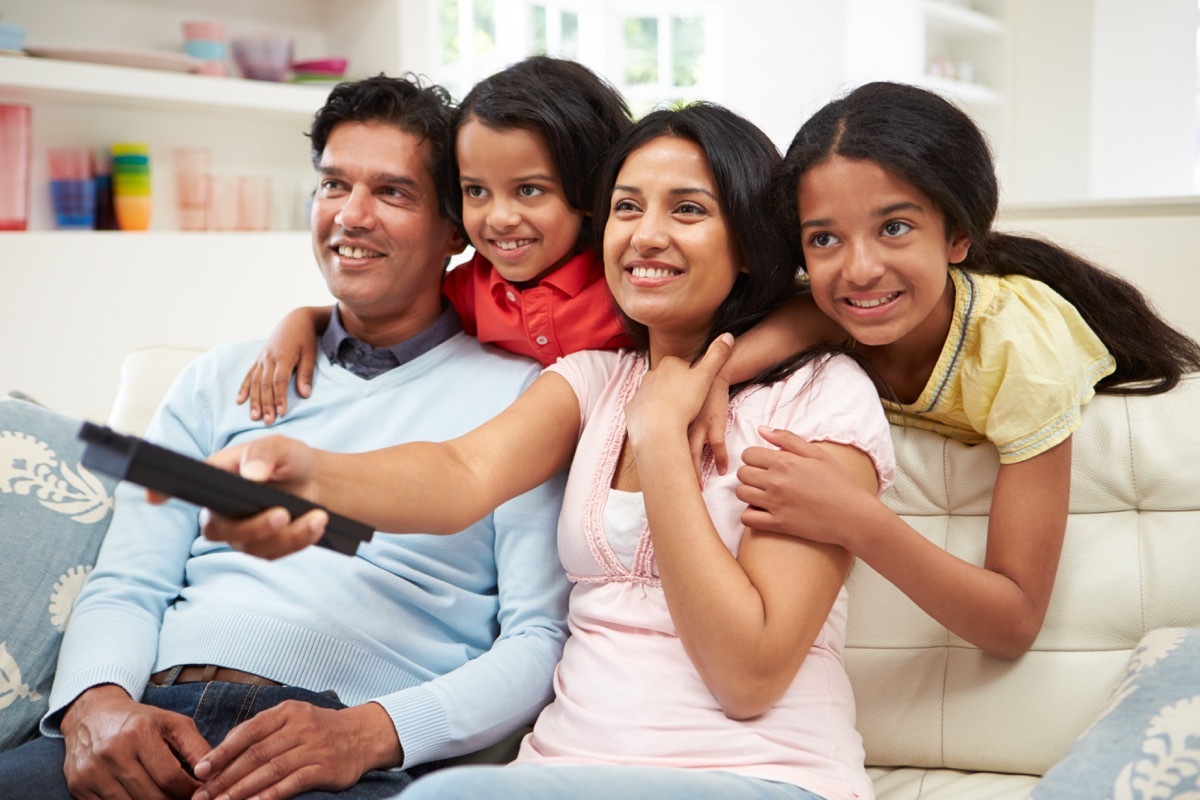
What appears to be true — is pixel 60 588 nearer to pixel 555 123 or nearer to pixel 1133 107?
pixel 555 123

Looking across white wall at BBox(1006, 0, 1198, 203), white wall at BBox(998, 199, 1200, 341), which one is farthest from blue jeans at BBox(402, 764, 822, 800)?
white wall at BBox(1006, 0, 1198, 203)

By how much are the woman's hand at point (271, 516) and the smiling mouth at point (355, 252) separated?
2.27 ft

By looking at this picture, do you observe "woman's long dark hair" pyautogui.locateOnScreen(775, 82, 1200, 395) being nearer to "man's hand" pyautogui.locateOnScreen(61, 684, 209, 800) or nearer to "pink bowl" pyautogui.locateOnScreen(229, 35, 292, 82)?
"man's hand" pyautogui.locateOnScreen(61, 684, 209, 800)

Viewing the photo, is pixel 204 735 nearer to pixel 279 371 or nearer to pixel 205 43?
pixel 279 371

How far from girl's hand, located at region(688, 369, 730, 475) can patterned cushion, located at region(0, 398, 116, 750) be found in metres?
0.93

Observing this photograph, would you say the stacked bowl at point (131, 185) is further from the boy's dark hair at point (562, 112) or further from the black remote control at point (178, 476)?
the black remote control at point (178, 476)

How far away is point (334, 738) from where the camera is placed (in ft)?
4.52

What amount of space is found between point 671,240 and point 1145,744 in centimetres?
79

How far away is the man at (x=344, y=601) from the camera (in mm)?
1399

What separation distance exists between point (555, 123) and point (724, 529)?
2.14ft

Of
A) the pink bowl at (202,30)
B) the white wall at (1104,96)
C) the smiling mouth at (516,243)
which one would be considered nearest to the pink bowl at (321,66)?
the pink bowl at (202,30)

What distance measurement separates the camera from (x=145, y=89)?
9.61 ft

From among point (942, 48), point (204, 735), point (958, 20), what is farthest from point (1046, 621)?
point (942, 48)

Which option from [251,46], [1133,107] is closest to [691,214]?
[251,46]
